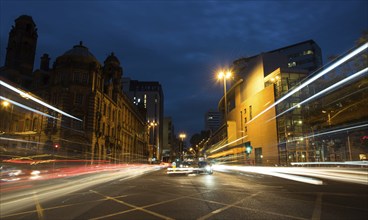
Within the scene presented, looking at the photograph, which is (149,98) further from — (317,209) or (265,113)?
(317,209)

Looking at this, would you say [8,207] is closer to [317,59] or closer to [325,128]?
[325,128]

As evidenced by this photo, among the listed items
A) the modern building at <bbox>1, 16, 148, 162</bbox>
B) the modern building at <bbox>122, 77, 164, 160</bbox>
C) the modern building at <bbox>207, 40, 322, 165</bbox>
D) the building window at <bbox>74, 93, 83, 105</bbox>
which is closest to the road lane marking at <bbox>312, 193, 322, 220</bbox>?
the modern building at <bbox>207, 40, 322, 165</bbox>

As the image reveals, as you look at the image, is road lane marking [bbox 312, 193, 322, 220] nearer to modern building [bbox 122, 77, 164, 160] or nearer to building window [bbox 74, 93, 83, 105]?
building window [bbox 74, 93, 83, 105]

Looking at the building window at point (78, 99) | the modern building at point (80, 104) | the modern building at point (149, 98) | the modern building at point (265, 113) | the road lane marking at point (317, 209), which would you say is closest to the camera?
the road lane marking at point (317, 209)

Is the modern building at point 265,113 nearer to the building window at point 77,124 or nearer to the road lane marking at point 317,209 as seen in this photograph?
the road lane marking at point 317,209

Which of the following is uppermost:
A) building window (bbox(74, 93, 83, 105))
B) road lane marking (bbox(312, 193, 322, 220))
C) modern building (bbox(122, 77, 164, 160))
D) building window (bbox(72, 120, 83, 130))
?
modern building (bbox(122, 77, 164, 160))

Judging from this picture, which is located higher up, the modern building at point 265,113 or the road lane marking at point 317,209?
the modern building at point 265,113

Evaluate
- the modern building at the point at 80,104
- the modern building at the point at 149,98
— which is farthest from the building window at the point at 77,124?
the modern building at the point at 149,98

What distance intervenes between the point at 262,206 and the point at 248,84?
53.5 metres

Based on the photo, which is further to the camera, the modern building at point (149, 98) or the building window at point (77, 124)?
the modern building at point (149, 98)

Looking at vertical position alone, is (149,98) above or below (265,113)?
above

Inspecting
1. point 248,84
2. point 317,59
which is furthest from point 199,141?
point 248,84

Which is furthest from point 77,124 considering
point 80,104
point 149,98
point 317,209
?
point 149,98

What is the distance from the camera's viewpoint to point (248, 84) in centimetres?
6062
